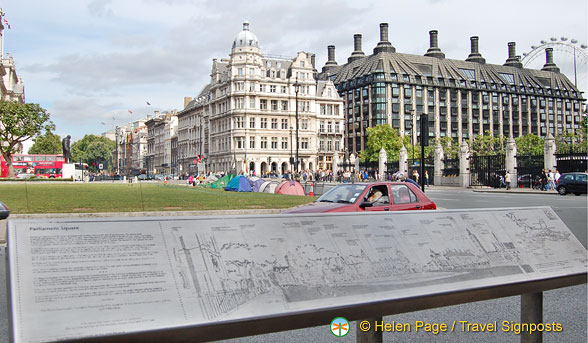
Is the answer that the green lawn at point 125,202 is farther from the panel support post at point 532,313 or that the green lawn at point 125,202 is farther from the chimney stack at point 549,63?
the chimney stack at point 549,63

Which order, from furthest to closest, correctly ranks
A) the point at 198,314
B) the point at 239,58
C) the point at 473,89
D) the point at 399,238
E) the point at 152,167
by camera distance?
the point at 152,167 → the point at 473,89 → the point at 239,58 → the point at 399,238 → the point at 198,314

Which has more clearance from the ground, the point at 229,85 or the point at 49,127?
the point at 229,85

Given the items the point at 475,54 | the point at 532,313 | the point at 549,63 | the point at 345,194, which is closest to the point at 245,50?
the point at 475,54

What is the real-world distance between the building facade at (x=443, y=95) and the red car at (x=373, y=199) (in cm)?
8750

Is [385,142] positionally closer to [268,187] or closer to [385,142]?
[385,142]

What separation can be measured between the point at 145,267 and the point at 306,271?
34.4 inches

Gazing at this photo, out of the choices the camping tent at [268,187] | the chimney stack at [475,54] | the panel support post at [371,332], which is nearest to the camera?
the panel support post at [371,332]

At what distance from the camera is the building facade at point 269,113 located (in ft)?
286

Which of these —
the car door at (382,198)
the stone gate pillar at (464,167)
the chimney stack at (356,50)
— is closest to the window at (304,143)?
the chimney stack at (356,50)

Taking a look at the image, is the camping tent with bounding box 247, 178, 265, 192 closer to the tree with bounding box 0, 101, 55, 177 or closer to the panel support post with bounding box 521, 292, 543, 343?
the tree with bounding box 0, 101, 55, 177

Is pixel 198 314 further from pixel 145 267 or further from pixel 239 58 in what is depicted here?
pixel 239 58

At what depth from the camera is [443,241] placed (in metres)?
3.40

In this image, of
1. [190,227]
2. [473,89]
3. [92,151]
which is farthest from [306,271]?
[92,151]

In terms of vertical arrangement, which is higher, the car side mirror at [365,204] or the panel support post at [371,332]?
the car side mirror at [365,204]
